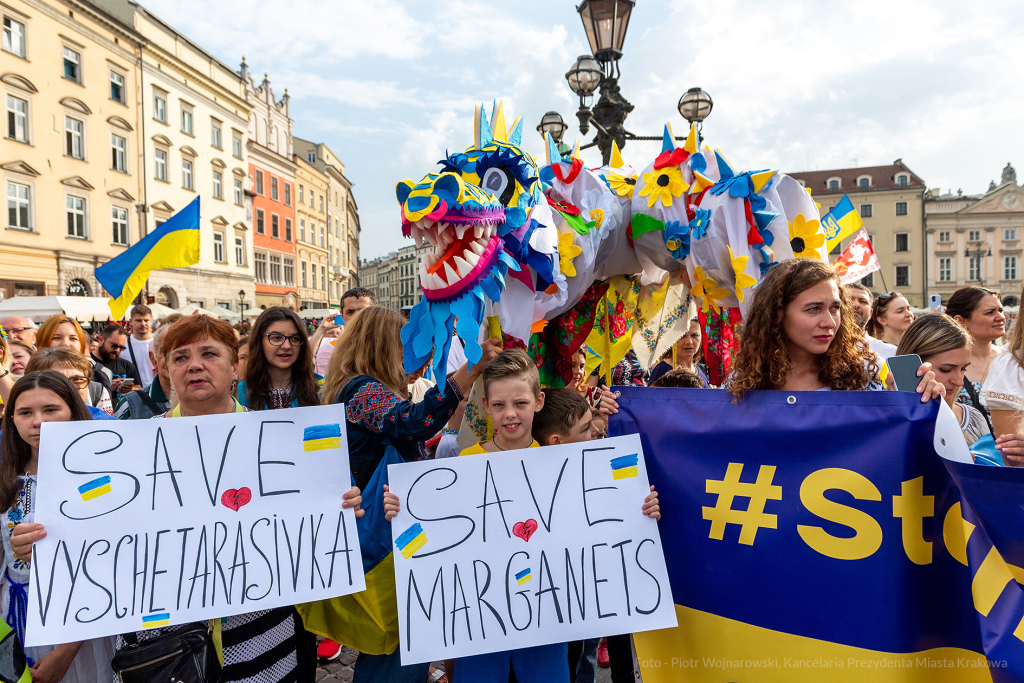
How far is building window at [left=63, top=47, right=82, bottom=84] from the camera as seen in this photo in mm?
19516

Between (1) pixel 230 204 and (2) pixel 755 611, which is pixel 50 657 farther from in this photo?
(1) pixel 230 204

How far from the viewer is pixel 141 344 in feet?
18.6

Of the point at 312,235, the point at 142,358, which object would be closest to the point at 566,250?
the point at 142,358

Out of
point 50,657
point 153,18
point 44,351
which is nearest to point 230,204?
point 153,18

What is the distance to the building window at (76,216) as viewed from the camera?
19.6 metres

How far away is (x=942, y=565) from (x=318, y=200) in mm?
43648

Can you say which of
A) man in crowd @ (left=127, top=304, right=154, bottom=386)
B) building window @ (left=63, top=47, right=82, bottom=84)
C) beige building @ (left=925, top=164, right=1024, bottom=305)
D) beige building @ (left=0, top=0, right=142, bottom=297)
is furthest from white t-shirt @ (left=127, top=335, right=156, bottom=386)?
beige building @ (left=925, top=164, right=1024, bottom=305)

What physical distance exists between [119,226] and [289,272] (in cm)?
1530

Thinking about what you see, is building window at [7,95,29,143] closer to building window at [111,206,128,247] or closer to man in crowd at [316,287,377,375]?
building window at [111,206,128,247]

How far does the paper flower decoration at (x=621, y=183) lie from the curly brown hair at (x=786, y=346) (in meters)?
1.83

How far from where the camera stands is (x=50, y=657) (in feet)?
6.19

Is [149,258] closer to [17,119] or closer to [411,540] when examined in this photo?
[411,540]

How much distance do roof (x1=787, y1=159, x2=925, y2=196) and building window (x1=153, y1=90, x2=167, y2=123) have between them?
145ft

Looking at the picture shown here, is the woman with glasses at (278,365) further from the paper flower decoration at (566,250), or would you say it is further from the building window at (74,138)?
the building window at (74,138)
